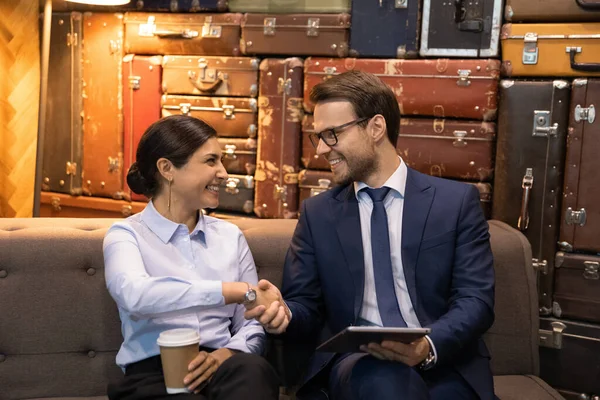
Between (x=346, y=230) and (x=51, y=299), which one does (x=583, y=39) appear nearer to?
(x=346, y=230)

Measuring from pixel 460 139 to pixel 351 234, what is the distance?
149 centimetres

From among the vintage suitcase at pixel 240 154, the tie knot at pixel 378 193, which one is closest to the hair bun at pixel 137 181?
the tie knot at pixel 378 193

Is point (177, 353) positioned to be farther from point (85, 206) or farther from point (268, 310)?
point (85, 206)

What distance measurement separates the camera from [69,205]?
472 centimetres

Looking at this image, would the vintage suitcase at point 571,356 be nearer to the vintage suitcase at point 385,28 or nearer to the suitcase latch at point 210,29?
the vintage suitcase at point 385,28

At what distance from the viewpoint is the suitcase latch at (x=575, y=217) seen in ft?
11.1

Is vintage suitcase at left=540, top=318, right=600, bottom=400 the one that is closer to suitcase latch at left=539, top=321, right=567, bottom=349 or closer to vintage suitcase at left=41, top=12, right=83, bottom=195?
suitcase latch at left=539, top=321, right=567, bottom=349

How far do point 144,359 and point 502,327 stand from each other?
124cm

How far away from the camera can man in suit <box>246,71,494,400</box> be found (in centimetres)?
214

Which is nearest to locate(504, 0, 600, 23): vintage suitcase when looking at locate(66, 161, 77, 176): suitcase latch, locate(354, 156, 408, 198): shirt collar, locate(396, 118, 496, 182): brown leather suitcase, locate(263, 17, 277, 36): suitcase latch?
locate(396, 118, 496, 182): brown leather suitcase

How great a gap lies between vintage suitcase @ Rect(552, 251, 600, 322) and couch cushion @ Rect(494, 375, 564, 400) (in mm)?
1008

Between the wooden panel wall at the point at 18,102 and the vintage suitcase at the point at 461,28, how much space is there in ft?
8.16

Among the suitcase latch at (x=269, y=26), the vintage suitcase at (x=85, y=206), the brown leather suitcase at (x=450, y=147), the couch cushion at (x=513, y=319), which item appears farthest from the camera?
the vintage suitcase at (x=85, y=206)

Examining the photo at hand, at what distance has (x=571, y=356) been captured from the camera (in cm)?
333
